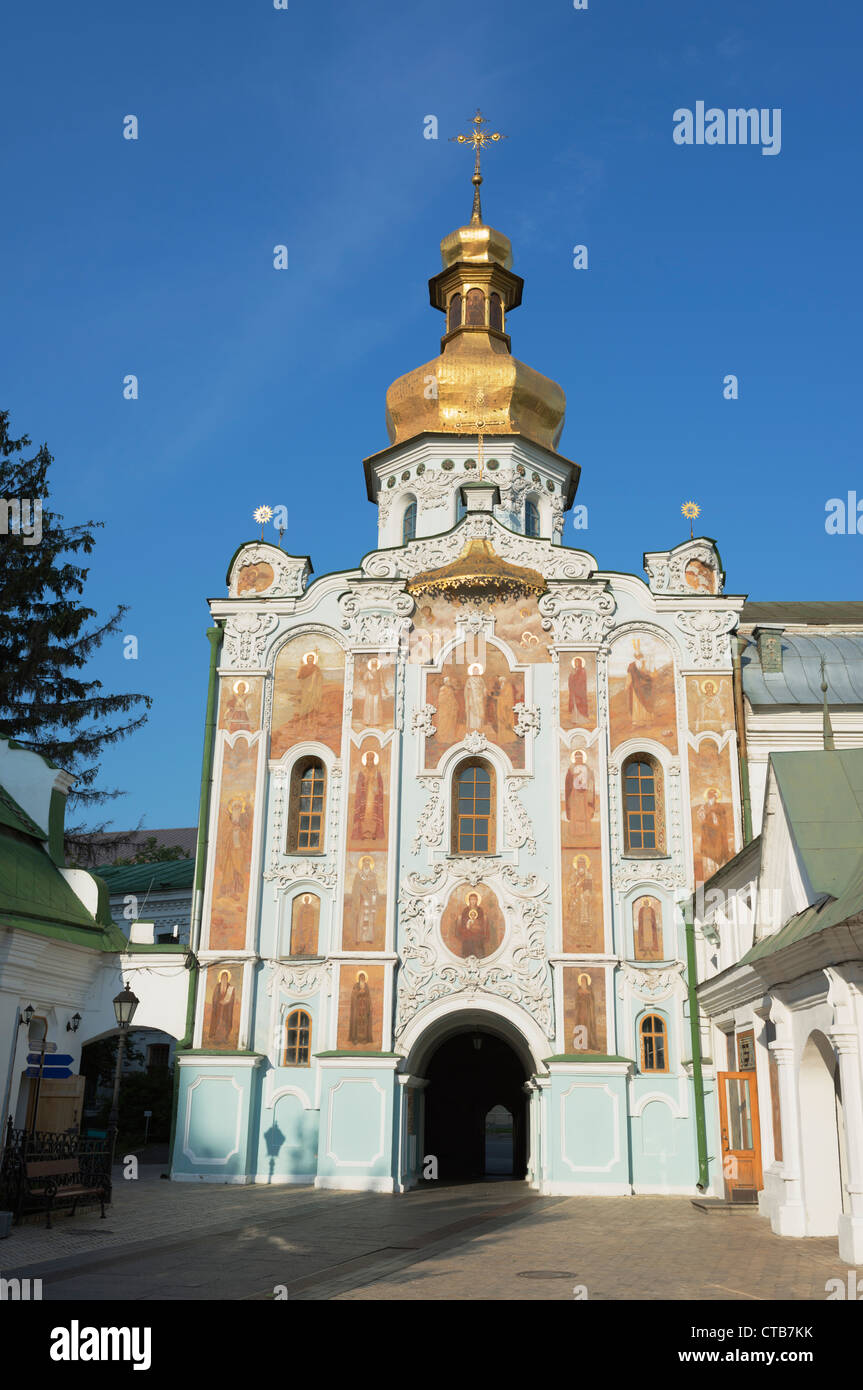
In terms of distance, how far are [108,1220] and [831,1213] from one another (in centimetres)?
874

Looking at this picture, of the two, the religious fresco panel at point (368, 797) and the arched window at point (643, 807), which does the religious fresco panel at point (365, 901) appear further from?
the arched window at point (643, 807)

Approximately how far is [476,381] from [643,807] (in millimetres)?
12014

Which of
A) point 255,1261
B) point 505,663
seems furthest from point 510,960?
point 255,1261

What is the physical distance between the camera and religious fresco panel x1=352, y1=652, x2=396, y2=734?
2314 cm

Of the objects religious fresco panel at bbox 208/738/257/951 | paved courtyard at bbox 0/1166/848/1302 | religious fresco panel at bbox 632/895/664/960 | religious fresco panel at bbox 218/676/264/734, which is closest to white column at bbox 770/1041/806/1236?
paved courtyard at bbox 0/1166/848/1302

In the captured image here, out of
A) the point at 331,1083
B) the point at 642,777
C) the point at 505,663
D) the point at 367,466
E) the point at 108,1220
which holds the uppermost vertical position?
the point at 367,466

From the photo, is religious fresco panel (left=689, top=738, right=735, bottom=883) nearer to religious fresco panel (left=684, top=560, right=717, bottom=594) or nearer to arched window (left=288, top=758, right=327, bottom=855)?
religious fresco panel (left=684, top=560, right=717, bottom=594)

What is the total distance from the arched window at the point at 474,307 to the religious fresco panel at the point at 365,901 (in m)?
15.9

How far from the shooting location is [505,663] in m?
23.5

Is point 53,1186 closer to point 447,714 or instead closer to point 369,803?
point 369,803

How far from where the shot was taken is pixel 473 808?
75.9 ft

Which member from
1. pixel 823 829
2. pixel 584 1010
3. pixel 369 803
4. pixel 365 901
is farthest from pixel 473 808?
pixel 823 829

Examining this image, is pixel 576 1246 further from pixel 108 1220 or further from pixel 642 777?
pixel 642 777
